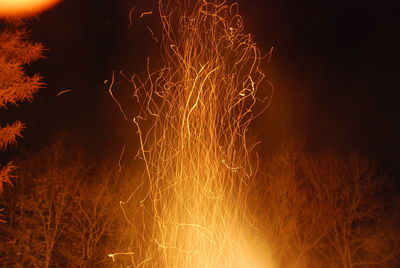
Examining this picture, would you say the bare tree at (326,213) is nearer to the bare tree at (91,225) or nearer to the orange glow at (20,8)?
the bare tree at (91,225)

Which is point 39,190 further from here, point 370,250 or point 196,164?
point 370,250

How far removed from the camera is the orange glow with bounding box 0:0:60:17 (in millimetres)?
4895

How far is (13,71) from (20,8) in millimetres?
791

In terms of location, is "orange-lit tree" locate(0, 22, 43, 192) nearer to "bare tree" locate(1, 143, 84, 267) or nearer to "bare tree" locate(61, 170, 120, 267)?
"bare tree" locate(1, 143, 84, 267)

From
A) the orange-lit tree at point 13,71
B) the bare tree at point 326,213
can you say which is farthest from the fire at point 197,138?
the bare tree at point 326,213

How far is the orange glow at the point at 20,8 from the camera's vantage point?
16.1ft

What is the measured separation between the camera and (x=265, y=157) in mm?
12453

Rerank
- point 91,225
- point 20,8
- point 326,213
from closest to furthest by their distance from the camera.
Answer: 1. point 20,8
2. point 91,225
3. point 326,213

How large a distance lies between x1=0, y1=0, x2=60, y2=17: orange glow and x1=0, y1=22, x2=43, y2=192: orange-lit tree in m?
0.11

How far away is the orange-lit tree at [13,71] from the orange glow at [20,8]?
11 centimetres

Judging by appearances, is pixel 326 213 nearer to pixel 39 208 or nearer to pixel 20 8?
pixel 39 208

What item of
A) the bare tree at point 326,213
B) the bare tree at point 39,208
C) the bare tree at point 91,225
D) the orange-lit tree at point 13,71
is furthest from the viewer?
the bare tree at point 326,213

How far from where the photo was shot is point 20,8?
499 centimetres

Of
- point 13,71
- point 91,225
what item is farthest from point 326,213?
point 13,71
